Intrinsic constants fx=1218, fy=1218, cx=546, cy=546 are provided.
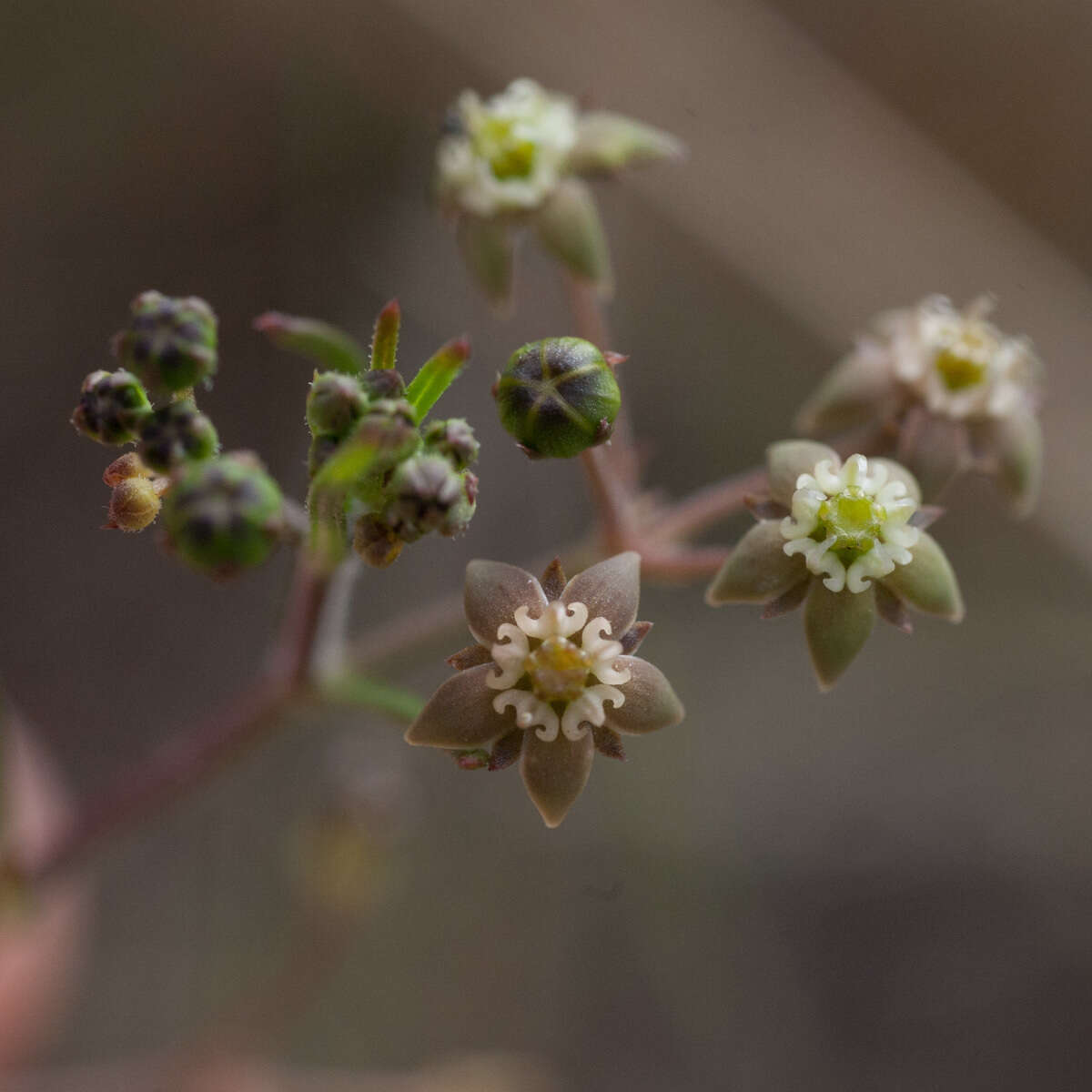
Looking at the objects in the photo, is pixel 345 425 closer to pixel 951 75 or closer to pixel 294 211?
pixel 294 211

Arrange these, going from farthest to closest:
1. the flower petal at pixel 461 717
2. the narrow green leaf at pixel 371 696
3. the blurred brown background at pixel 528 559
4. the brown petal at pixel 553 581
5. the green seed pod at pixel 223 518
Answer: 1. the blurred brown background at pixel 528 559
2. the narrow green leaf at pixel 371 696
3. the brown petal at pixel 553 581
4. the flower petal at pixel 461 717
5. the green seed pod at pixel 223 518

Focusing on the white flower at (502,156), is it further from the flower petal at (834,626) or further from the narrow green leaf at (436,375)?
the flower petal at (834,626)

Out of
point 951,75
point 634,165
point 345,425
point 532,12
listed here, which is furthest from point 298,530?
point 951,75

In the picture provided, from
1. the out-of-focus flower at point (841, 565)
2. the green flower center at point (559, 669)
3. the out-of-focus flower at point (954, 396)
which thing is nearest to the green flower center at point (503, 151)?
the out-of-focus flower at point (954, 396)

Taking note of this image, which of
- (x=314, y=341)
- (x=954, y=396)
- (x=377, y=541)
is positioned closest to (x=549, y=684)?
(x=377, y=541)

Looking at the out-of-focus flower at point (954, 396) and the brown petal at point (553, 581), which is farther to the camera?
the out-of-focus flower at point (954, 396)

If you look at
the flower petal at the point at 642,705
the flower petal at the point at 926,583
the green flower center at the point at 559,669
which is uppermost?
the flower petal at the point at 926,583

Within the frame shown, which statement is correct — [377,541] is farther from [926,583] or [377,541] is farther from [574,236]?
[574,236]

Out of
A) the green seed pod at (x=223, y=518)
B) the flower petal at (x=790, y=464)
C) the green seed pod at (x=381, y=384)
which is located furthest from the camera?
the flower petal at (x=790, y=464)
